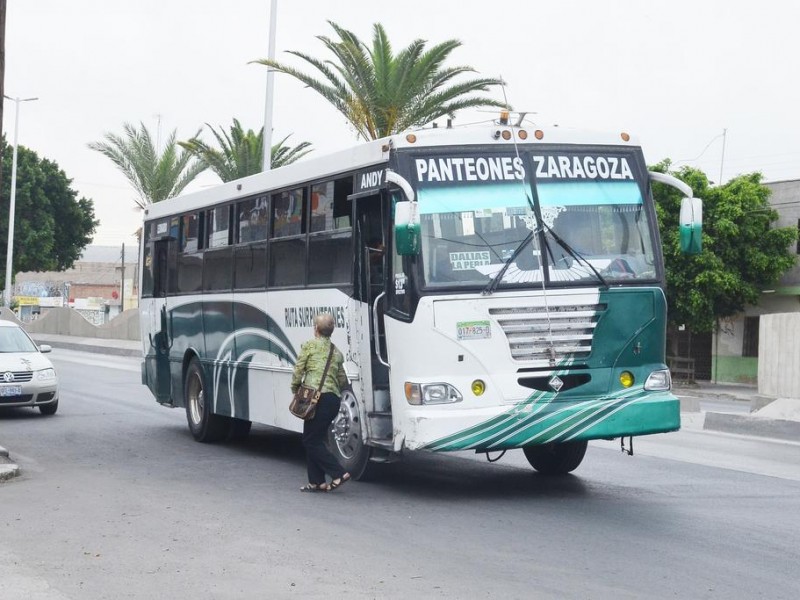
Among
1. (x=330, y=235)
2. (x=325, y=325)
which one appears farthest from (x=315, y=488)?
(x=330, y=235)

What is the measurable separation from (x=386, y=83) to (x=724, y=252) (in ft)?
51.6

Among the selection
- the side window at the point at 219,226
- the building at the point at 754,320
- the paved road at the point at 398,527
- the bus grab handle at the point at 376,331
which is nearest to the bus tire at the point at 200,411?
the paved road at the point at 398,527

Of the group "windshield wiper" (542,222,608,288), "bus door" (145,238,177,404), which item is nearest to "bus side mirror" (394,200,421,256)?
"windshield wiper" (542,222,608,288)

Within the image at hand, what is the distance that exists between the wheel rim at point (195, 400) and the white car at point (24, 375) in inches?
154

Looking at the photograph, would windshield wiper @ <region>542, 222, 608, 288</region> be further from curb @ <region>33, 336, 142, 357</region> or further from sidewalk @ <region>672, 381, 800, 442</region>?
curb @ <region>33, 336, 142, 357</region>

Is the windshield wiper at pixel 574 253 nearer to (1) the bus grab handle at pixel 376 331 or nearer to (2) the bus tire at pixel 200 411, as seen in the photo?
(1) the bus grab handle at pixel 376 331

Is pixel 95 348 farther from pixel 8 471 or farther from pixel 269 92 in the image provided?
pixel 8 471

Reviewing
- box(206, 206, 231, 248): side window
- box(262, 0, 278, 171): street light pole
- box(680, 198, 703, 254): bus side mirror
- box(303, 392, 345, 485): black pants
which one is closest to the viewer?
box(680, 198, 703, 254): bus side mirror

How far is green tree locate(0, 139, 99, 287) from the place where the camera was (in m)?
66.1

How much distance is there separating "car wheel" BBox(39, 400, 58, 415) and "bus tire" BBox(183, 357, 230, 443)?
3993 millimetres

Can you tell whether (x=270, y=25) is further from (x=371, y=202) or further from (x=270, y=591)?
(x=270, y=591)

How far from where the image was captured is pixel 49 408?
19375 mm

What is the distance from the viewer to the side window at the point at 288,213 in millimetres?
12609

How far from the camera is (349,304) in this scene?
449 inches
